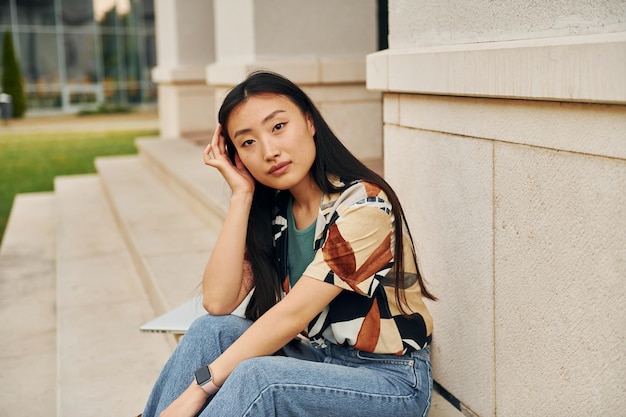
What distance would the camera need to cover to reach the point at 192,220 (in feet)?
19.7

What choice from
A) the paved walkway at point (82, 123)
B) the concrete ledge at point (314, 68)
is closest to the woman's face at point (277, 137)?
the concrete ledge at point (314, 68)

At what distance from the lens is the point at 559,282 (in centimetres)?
208

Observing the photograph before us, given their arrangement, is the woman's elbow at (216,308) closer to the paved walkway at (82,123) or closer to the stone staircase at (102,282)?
the stone staircase at (102,282)

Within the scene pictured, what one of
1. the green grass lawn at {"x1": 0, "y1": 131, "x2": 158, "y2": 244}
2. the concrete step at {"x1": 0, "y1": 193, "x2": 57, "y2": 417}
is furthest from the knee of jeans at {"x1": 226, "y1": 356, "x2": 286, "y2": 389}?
the green grass lawn at {"x1": 0, "y1": 131, "x2": 158, "y2": 244}

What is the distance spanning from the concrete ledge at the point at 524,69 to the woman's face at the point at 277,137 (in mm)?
528

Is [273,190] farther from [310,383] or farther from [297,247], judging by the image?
[310,383]

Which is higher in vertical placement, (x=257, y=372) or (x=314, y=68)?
(x=314, y=68)

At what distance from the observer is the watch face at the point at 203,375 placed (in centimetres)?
221

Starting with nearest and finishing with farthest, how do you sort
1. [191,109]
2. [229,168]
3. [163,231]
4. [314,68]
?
[229,168] → [163,231] → [314,68] → [191,109]

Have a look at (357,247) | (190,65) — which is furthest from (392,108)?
(190,65)

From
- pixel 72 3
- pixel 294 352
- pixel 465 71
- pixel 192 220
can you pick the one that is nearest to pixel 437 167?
pixel 465 71

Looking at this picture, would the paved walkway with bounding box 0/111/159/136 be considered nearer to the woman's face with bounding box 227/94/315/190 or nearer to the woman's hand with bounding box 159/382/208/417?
the woman's face with bounding box 227/94/315/190

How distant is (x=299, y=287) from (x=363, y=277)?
19 centimetres

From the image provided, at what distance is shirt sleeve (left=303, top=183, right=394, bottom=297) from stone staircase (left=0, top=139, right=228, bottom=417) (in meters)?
1.44
